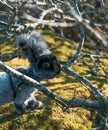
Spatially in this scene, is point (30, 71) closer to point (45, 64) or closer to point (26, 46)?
point (26, 46)

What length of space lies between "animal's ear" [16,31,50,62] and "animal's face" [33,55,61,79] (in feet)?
0.35

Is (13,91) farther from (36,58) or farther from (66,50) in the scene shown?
(66,50)

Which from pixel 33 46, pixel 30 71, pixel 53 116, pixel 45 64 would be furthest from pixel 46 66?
pixel 53 116

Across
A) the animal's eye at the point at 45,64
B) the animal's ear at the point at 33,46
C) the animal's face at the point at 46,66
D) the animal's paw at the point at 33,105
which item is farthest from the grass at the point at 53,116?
the animal's ear at the point at 33,46

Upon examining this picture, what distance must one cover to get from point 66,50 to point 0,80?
283 centimetres

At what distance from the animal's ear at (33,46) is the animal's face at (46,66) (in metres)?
0.11

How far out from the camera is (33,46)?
3883mm

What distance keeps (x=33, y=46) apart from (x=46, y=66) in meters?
0.32

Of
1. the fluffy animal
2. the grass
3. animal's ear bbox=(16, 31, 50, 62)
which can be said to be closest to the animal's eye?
the fluffy animal

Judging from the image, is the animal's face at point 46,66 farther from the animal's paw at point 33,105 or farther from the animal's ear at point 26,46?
the animal's paw at point 33,105


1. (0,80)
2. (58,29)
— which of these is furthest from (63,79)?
(58,29)

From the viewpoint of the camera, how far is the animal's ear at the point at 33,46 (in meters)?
3.86

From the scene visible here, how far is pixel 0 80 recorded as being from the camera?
431 centimetres

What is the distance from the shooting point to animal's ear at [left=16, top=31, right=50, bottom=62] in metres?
3.86
